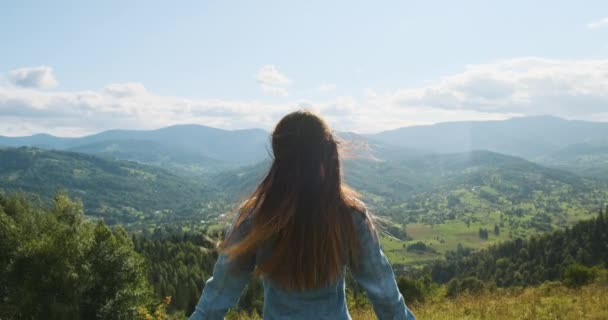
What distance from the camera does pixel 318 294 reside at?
264cm

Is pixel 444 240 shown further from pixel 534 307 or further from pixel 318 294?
pixel 318 294

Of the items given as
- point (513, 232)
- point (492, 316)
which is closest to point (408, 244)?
point (513, 232)

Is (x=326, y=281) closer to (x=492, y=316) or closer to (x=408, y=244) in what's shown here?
(x=492, y=316)

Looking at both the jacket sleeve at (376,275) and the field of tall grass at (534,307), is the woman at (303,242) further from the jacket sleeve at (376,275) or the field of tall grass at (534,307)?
the field of tall grass at (534,307)

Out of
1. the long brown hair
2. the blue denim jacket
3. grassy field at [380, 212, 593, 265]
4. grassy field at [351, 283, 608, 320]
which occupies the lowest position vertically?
grassy field at [380, 212, 593, 265]

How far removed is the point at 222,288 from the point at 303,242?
58cm

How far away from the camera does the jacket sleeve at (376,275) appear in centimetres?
264

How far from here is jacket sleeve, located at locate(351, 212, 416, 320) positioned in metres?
2.64

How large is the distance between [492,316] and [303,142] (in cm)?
794

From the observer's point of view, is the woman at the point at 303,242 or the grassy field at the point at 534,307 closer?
the woman at the point at 303,242

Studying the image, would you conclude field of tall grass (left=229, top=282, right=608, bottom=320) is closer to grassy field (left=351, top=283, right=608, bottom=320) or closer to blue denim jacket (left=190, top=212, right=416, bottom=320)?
grassy field (left=351, top=283, right=608, bottom=320)

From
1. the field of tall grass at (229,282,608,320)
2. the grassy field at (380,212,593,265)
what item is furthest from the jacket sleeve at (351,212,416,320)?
the grassy field at (380,212,593,265)

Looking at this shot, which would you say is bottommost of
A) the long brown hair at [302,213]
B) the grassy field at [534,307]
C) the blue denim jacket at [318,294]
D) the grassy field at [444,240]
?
the grassy field at [444,240]

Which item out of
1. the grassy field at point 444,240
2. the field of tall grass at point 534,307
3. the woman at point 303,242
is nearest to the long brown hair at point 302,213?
the woman at point 303,242
